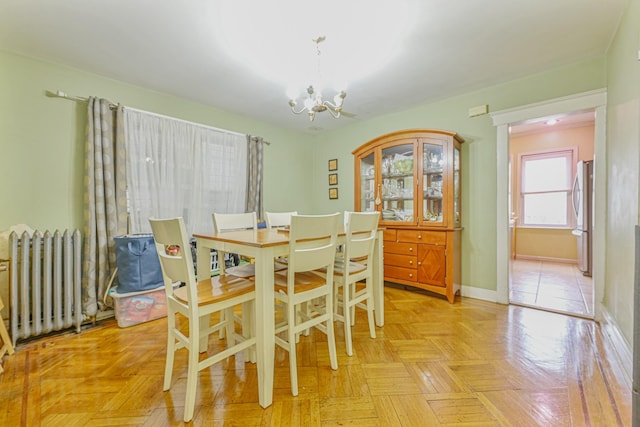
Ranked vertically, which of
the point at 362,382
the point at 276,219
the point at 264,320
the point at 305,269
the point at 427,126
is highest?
the point at 427,126

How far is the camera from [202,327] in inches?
72.4

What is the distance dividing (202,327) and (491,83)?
3.40 metres

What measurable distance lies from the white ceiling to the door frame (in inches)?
13.5

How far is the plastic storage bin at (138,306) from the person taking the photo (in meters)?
2.37

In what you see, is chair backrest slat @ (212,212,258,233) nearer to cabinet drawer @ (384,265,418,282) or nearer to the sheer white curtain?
the sheer white curtain

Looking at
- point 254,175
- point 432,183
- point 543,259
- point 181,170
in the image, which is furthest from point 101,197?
point 543,259

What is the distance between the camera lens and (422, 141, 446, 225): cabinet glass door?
3.01 m

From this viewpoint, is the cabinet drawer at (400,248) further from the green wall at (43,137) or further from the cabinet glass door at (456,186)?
the green wall at (43,137)

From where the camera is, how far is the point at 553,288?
3.32 meters

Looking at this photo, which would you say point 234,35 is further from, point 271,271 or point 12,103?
point 12,103

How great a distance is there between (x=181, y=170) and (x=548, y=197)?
19.5ft

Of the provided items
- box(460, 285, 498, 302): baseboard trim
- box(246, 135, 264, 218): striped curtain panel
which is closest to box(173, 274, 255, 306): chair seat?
box(246, 135, 264, 218): striped curtain panel

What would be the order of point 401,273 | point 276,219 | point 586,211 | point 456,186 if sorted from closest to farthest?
1. point 276,219
2. point 456,186
3. point 401,273
4. point 586,211

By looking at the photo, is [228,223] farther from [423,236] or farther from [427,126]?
[427,126]
